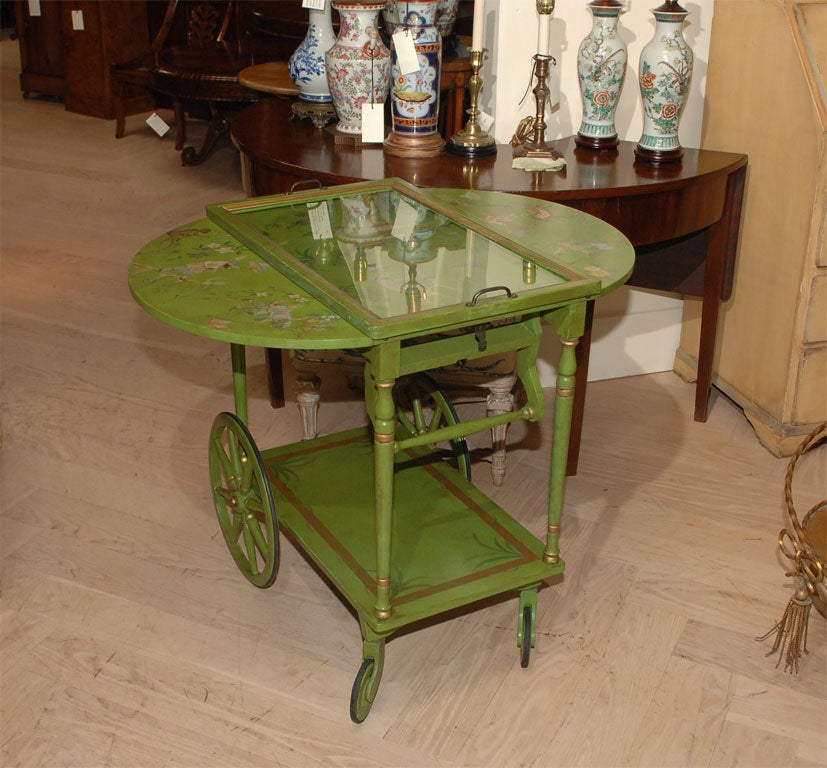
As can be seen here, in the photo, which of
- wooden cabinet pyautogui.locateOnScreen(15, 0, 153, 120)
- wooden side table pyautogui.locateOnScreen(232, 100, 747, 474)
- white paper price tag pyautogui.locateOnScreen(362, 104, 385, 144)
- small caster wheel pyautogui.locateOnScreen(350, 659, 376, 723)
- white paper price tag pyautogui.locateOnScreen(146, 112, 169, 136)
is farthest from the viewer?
wooden cabinet pyautogui.locateOnScreen(15, 0, 153, 120)

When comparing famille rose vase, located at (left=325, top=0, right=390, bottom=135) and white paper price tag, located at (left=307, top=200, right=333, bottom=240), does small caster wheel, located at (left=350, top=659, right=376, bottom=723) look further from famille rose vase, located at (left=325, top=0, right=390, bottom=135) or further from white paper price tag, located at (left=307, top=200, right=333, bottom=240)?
famille rose vase, located at (left=325, top=0, right=390, bottom=135)

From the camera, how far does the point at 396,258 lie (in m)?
1.92

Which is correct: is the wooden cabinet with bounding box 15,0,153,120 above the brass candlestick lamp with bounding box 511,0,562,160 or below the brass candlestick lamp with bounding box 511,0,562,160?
below

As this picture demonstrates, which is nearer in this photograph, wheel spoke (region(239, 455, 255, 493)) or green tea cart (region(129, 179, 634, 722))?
green tea cart (region(129, 179, 634, 722))

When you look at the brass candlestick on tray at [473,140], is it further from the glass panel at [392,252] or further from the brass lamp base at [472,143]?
the glass panel at [392,252]

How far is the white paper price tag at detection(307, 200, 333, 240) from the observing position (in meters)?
2.05

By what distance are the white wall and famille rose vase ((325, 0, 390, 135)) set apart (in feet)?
0.93

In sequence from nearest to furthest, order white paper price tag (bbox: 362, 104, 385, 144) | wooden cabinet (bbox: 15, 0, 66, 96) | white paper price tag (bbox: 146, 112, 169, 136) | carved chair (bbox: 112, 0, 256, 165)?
white paper price tag (bbox: 362, 104, 385, 144), carved chair (bbox: 112, 0, 256, 165), white paper price tag (bbox: 146, 112, 169, 136), wooden cabinet (bbox: 15, 0, 66, 96)

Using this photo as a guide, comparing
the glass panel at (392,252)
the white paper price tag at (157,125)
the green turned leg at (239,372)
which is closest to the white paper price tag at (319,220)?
the glass panel at (392,252)

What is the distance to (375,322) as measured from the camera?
1.61 m

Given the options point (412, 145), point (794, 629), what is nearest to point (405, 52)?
point (412, 145)

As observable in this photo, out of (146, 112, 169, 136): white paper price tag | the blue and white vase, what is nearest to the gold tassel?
the blue and white vase

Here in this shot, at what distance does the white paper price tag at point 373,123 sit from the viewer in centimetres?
261

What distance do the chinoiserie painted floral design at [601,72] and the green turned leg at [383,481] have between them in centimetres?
119
